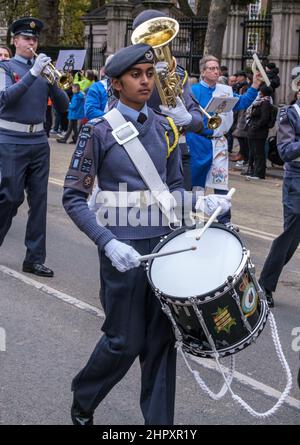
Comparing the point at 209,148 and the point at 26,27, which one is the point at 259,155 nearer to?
the point at 209,148

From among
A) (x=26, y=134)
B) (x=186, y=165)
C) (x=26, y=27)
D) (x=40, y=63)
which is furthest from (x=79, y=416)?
(x=26, y=27)

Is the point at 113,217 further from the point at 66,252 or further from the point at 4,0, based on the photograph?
the point at 4,0

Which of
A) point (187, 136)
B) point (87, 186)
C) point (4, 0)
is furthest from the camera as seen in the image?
point (4, 0)

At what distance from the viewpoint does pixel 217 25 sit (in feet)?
72.0

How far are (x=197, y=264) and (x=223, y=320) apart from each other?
0.28 meters

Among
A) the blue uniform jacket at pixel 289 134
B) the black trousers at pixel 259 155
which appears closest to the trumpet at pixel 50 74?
the blue uniform jacket at pixel 289 134

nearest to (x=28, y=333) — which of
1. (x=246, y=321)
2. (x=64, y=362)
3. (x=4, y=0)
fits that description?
(x=64, y=362)

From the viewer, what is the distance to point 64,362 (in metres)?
5.92

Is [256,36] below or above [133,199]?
above

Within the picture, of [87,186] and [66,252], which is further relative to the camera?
[66,252]

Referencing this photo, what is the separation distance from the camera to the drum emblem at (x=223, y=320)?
160 inches

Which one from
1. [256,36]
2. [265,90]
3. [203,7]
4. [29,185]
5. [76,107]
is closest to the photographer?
[29,185]

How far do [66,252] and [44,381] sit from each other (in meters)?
3.81

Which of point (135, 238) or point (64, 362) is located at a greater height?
point (135, 238)
